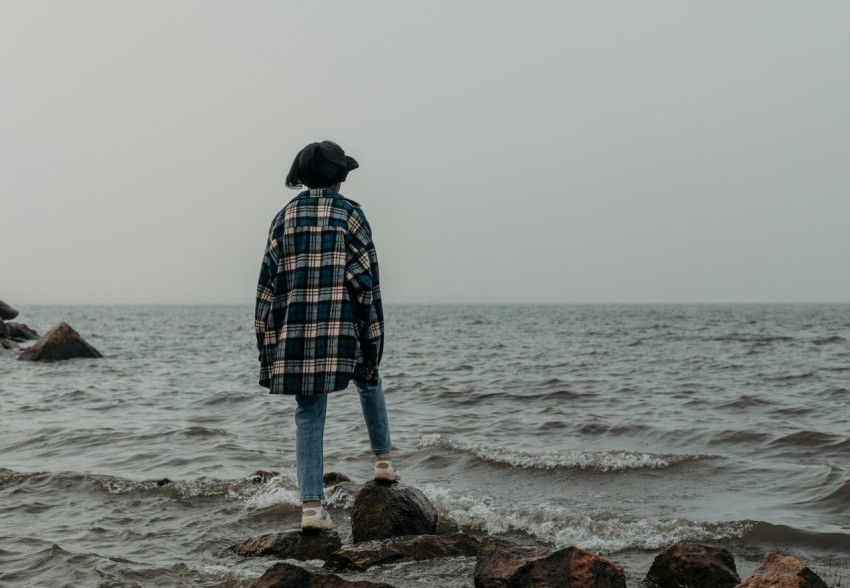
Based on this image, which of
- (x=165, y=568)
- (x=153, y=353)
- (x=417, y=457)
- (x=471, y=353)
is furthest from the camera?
(x=153, y=353)

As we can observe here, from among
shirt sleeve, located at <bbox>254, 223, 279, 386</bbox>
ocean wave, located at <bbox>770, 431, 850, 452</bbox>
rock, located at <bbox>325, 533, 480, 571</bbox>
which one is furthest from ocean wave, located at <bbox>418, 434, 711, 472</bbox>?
shirt sleeve, located at <bbox>254, 223, 279, 386</bbox>

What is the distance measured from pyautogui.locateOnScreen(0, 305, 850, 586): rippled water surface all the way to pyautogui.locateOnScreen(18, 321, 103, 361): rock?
474cm

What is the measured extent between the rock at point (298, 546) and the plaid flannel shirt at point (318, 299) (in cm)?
94

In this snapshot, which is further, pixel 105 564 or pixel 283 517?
pixel 283 517

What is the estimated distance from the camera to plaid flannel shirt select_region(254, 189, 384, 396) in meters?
4.10

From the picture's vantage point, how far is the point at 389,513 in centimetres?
468

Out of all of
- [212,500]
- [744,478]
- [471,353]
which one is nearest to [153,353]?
[471,353]

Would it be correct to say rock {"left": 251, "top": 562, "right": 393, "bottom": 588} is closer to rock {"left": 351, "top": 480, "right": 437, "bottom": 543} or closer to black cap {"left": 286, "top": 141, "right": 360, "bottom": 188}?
rock {"left": 351, "top": 480, "right": 437, "bottom": 543}

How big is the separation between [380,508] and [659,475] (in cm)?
336

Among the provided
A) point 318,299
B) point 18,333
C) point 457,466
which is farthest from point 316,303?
point 18,333

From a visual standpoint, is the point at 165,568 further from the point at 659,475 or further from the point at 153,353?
the point at 153,353

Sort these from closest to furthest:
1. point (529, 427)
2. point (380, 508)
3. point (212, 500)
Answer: point (380, 508), point (212, 500), point (529, 427)

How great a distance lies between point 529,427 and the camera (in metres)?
9.54

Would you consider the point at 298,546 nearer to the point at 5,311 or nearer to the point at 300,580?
the point at 300,580
